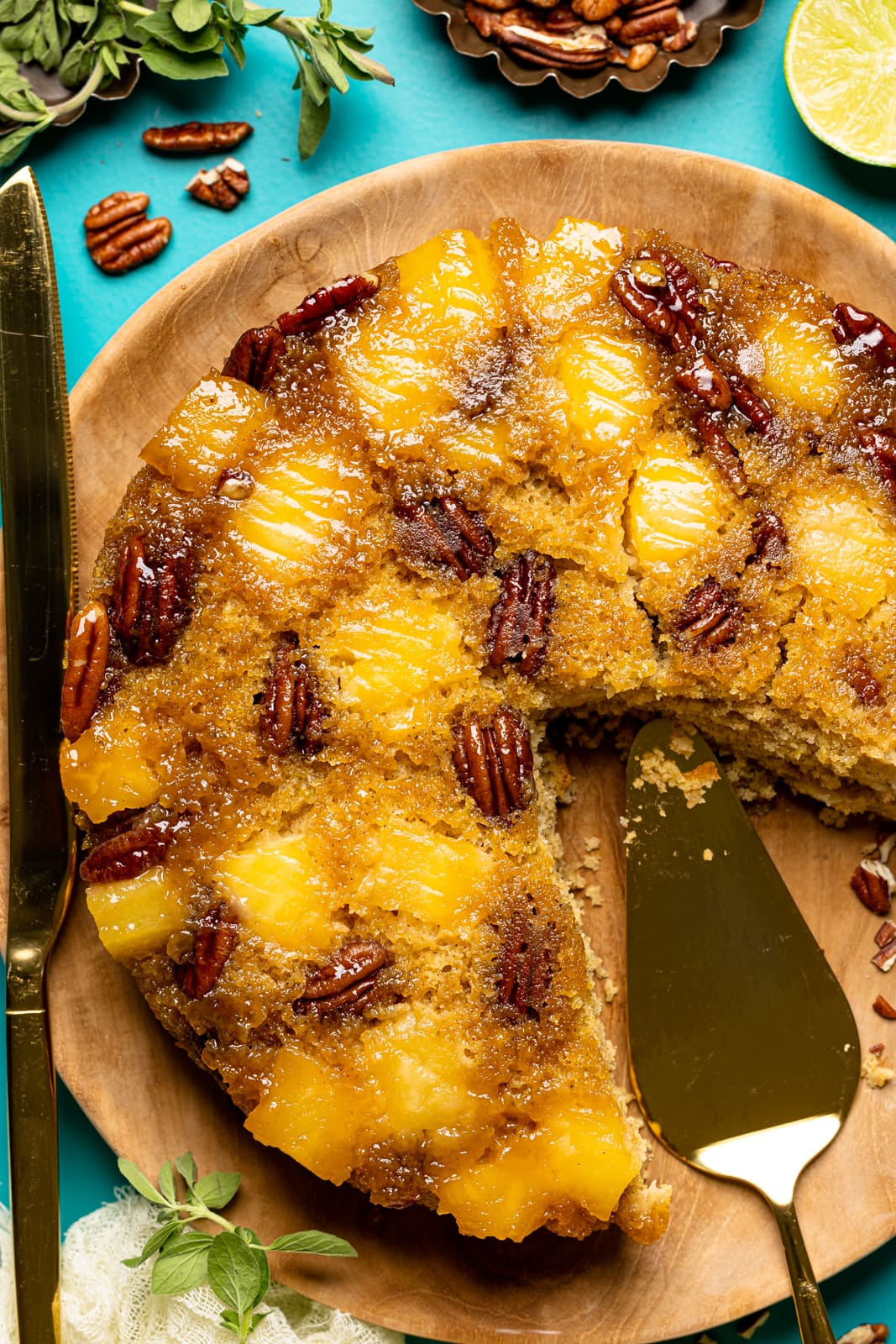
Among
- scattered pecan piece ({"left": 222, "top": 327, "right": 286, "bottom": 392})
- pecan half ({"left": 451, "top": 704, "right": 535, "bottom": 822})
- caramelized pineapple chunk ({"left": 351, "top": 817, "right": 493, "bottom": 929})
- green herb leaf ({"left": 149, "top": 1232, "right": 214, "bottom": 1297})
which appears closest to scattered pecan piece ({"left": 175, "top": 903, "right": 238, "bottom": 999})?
caramelized pineapple chunk ({"left": 351, "top": 817, "right": 493, "bottom": 929})

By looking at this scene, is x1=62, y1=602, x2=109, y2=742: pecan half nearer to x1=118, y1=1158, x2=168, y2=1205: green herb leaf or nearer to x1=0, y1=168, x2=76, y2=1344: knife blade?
x1=0, y1=168, x2=76, y2=1344: knife blade

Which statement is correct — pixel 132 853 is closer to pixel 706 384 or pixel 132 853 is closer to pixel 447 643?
pixel 447 643

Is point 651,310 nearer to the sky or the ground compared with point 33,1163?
nearer to the sky

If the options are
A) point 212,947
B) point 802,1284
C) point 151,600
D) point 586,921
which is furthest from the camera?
point 586,921

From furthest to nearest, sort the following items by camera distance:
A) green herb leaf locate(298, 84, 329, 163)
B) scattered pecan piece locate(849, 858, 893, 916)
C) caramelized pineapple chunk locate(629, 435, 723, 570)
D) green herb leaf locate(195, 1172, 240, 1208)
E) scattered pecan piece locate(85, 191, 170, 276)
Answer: scattered pecan piece locate(85, 191, 170, 276) < green herb leaf locate(298, 84, 329, 163) < scattered pecan piece locate(849, 858, 893, 916) < green herb leaf locate(195, 1172, 240, 1208) < caramelized pineapple chunk locate(629, 435, 723, 570)

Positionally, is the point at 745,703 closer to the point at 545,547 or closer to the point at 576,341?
the point at 545,547

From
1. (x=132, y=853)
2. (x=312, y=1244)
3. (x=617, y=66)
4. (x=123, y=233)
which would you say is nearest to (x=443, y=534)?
(x=132, y=853)

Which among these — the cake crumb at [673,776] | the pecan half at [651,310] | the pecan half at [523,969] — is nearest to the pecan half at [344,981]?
the pecan half at [523,969]
